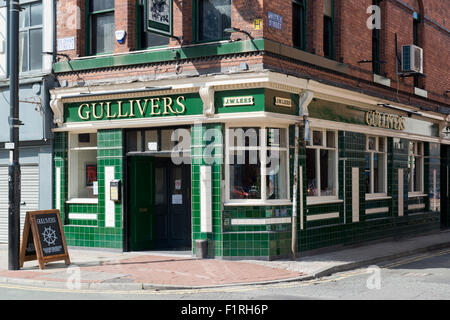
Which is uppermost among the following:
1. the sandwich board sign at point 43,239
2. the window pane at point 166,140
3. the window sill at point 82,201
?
the window pane at point 166,140

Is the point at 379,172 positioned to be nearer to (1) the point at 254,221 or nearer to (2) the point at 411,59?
(2) the point at 411,59

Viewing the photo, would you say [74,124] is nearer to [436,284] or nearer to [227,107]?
[227,107]

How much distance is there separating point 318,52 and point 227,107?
341 centimetres

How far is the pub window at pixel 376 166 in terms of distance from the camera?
18.2m

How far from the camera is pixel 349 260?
13859 millimetres

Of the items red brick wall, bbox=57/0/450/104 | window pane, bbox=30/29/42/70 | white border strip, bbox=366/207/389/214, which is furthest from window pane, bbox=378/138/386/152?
window pane, bbox=30/29/42/70

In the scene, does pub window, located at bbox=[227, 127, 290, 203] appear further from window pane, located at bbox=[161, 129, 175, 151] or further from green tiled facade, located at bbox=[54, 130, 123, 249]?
green tiled facade, located at bbox=[54, 130, 123, 249]

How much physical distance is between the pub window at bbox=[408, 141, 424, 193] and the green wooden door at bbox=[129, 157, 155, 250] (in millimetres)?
9702

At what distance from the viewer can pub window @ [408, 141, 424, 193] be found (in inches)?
822

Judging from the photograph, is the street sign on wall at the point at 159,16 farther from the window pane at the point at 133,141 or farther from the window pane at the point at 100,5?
the window pane at the point at 133,141

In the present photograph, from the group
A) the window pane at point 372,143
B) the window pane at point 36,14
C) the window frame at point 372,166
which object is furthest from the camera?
the window pane at point 372,143

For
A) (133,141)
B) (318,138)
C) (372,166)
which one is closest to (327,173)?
(318,138)

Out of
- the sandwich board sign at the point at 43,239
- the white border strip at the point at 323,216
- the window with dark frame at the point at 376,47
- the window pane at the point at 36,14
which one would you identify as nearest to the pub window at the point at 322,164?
the white border strip at the point at 323,216
